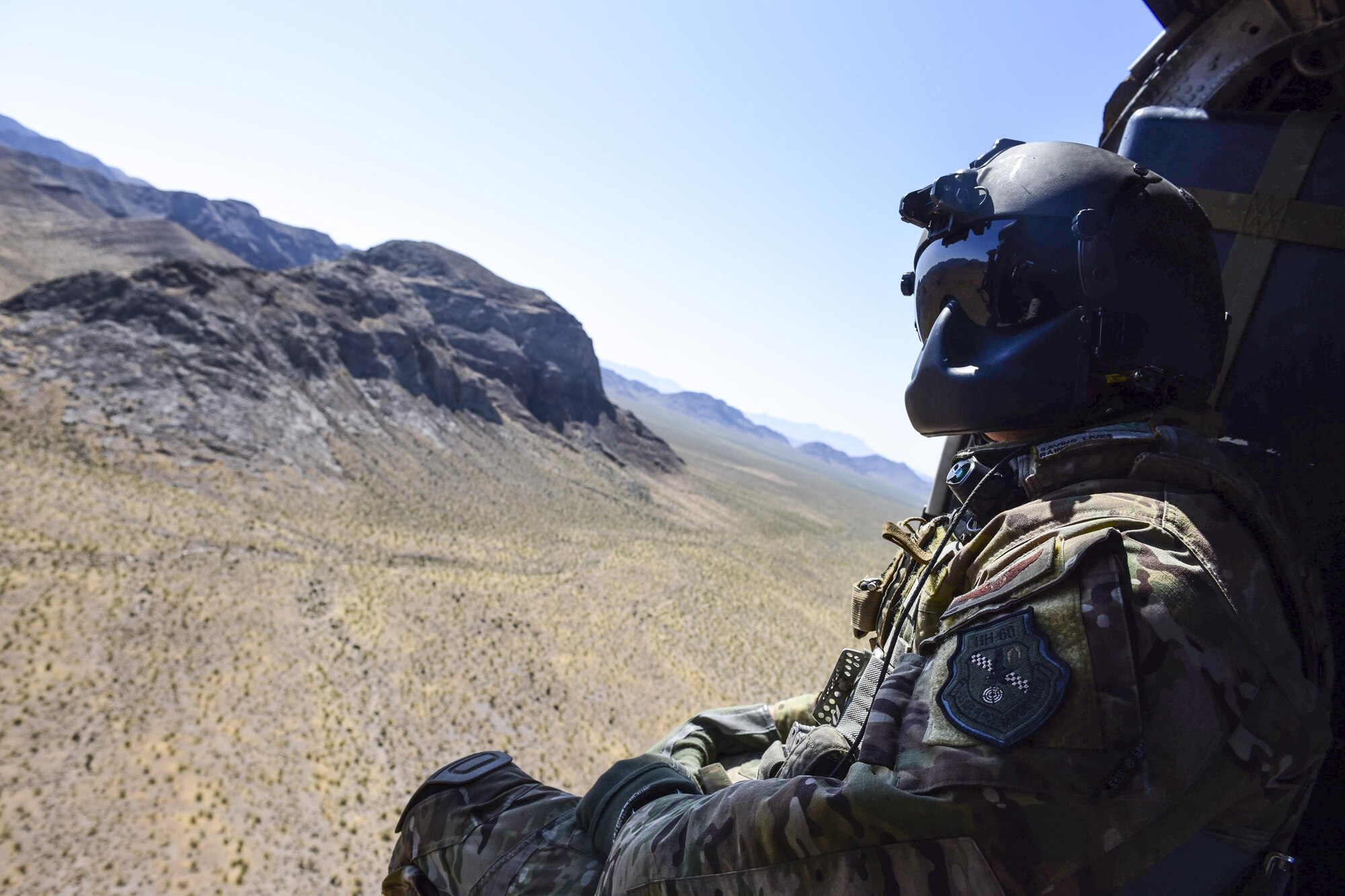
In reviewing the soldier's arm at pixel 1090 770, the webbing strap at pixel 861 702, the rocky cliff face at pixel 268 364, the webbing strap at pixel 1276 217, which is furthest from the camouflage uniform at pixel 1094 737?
the rocky cliff face at pixel 268 364

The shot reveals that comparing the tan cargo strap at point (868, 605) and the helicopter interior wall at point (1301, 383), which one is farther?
the tan cargo strap at point (868, 605)

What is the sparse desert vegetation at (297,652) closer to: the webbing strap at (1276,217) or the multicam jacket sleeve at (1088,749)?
the multicam jacket sleeve at (1088,749)

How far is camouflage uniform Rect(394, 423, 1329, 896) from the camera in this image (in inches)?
43.7

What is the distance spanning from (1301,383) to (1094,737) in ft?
6.14

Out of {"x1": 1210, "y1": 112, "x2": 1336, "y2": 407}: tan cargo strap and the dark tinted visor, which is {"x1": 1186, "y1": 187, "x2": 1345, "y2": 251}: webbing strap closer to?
{"x1": 1210, "y1": 112, "x2": 1336, "y2": 407}: tan cargo strap

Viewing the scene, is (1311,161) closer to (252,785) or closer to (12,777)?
(252,785)

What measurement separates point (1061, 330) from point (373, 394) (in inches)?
1790

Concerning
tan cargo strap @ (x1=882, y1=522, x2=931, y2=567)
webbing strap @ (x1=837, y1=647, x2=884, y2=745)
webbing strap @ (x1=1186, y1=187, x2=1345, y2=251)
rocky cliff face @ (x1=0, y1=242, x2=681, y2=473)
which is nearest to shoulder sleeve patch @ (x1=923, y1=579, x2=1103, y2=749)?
webbing strap @ (x1=837, y1=647, x2=884, y2=745)

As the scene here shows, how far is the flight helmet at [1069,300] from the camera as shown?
174cm

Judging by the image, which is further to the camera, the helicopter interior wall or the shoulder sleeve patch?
the helicopter interior wall

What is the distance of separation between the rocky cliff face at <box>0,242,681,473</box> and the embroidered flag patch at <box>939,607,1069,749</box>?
31899mm

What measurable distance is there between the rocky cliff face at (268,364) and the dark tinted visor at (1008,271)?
103 ft

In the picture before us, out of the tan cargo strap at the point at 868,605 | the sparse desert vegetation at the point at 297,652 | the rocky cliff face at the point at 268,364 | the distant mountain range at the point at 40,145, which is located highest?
the distant mountain range at the point at 40,145

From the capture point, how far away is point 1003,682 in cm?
119
